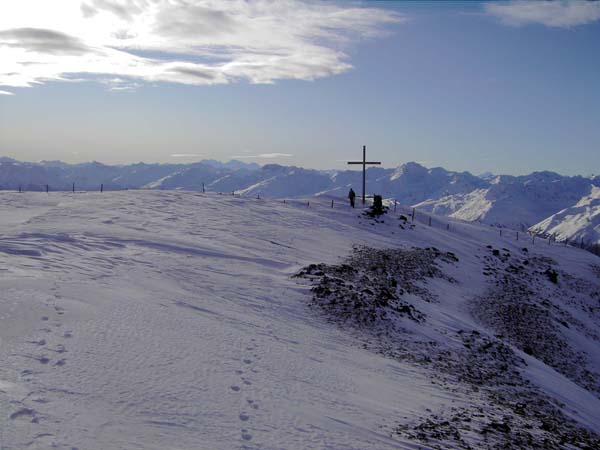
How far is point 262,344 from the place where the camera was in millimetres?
13117

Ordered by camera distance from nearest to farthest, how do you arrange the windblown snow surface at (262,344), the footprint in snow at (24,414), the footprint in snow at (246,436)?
the footprint in snow at (24,414) < the footprint in snow at (246,436) < the windblown snow surface at (262,344)

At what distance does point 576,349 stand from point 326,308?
16.8 meters

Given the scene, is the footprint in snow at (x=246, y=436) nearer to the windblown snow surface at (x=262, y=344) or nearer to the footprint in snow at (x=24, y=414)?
the windblown snow surface at (x=262, y=344)

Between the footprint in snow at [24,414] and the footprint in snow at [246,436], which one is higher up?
the footprint in snow at [24,414]

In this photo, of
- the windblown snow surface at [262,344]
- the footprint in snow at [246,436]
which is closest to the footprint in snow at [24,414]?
the windblown snow surface at [262,344]

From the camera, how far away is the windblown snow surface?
27.9 feet

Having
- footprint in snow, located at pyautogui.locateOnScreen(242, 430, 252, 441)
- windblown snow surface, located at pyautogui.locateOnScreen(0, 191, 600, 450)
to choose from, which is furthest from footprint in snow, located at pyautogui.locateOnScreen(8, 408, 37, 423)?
footprint in snow, located at pyautogui.locateOnScreen(242, 430, 252, 441)

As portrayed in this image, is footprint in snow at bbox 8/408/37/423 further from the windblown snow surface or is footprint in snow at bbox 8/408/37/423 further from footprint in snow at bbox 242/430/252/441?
footprint in snow at bbox 242/430/252/441

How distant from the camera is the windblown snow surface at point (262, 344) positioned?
849 cm

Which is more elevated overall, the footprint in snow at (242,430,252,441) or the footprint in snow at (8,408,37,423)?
the footprint in snow at (8,408,37,423)

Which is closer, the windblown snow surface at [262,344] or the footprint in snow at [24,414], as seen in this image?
the footprint in snow at [24,414]

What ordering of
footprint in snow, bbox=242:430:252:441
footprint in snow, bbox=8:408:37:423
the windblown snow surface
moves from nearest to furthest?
footprint in snow, bbox=8:408:37:423 → footprint in snow, bbox=242:430:252:441 → the windblown snow surface

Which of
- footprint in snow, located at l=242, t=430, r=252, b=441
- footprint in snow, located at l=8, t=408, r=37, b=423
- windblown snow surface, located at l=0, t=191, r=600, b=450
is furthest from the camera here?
windblown snow surface, located at l=0, t=191, r=600, b=450

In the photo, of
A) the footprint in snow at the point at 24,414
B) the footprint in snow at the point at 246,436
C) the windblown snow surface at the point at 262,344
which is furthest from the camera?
the windblown snow surface at the point at 262,344
